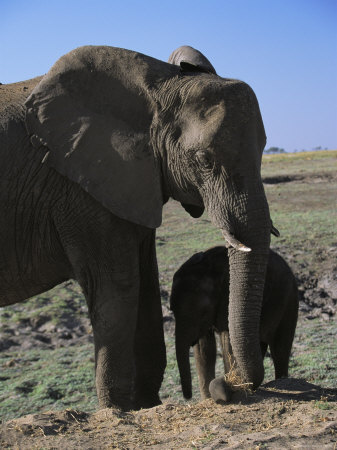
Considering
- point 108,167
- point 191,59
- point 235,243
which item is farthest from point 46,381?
point 191,59

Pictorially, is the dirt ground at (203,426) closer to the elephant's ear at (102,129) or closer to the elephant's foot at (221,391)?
the elephant's foot at (221,391)

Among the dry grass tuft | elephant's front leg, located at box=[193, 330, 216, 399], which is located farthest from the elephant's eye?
elephant's front leg, located at box=[193, 330, 216, 399]

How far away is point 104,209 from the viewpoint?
5676mm

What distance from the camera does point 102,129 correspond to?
5719mm

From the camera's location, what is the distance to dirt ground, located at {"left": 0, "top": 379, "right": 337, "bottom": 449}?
14.6 feet

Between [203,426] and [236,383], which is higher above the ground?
[236,383]

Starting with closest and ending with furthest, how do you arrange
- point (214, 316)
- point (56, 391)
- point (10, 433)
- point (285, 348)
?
1. point (10, 433)
2. point (214, 316)
3. point (285, 348)
4. point (56, 391)

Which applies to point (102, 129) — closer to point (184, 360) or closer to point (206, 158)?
point (206, 158)

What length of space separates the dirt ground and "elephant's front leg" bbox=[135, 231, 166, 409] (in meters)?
1.24

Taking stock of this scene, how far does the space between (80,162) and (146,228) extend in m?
0.74

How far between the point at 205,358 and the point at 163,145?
8.33 ft

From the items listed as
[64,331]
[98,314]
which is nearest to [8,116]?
[98,314]

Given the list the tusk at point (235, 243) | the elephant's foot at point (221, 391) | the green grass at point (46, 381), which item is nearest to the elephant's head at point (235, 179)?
the tusk at point (235, 243)

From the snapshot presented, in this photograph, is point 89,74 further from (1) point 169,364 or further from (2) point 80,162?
(1) point 169,364
